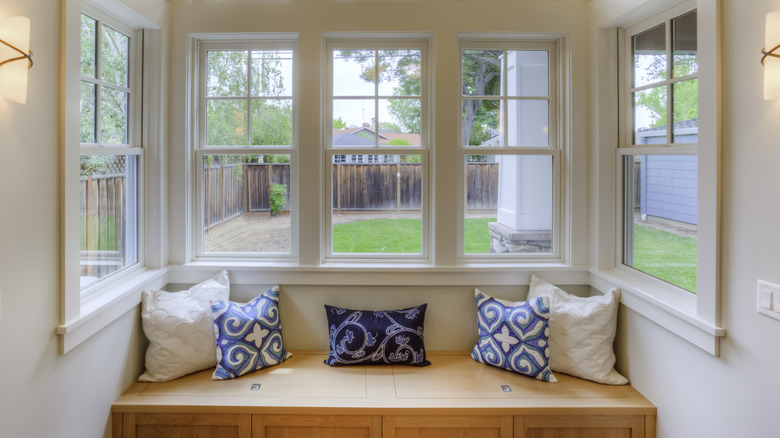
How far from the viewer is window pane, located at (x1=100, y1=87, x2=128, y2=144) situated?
2.31m

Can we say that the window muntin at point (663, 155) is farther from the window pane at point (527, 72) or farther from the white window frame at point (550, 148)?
the window pane at point (527, 72)

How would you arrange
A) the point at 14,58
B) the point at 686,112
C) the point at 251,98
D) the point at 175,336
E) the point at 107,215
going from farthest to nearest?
the point at 251,98, the point at 175,336, the point at 107,215, the point at 686,112, the point at 14,58

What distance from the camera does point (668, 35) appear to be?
227cm

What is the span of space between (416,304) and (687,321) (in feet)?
4.43

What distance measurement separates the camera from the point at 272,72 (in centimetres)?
288

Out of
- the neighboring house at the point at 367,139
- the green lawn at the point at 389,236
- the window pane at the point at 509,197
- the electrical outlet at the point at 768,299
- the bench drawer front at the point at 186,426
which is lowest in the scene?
the bench drawer front at the point at 186,426

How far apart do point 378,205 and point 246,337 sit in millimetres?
1028

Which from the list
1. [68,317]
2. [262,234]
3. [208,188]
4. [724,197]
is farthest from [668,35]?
[68,317]

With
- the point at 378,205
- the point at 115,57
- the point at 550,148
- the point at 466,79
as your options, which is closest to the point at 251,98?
the point at 115,57

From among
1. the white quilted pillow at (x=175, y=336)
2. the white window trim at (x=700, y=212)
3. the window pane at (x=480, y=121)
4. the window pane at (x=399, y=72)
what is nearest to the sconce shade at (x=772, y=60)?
the white window trim at (x=700, y=212)

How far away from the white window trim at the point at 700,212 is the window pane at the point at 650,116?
0.08 meters

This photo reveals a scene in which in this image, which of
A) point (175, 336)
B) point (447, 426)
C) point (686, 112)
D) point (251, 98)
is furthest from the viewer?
point (251, 98)

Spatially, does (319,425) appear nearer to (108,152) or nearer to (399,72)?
(108,152)

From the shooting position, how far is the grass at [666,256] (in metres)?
2.11
